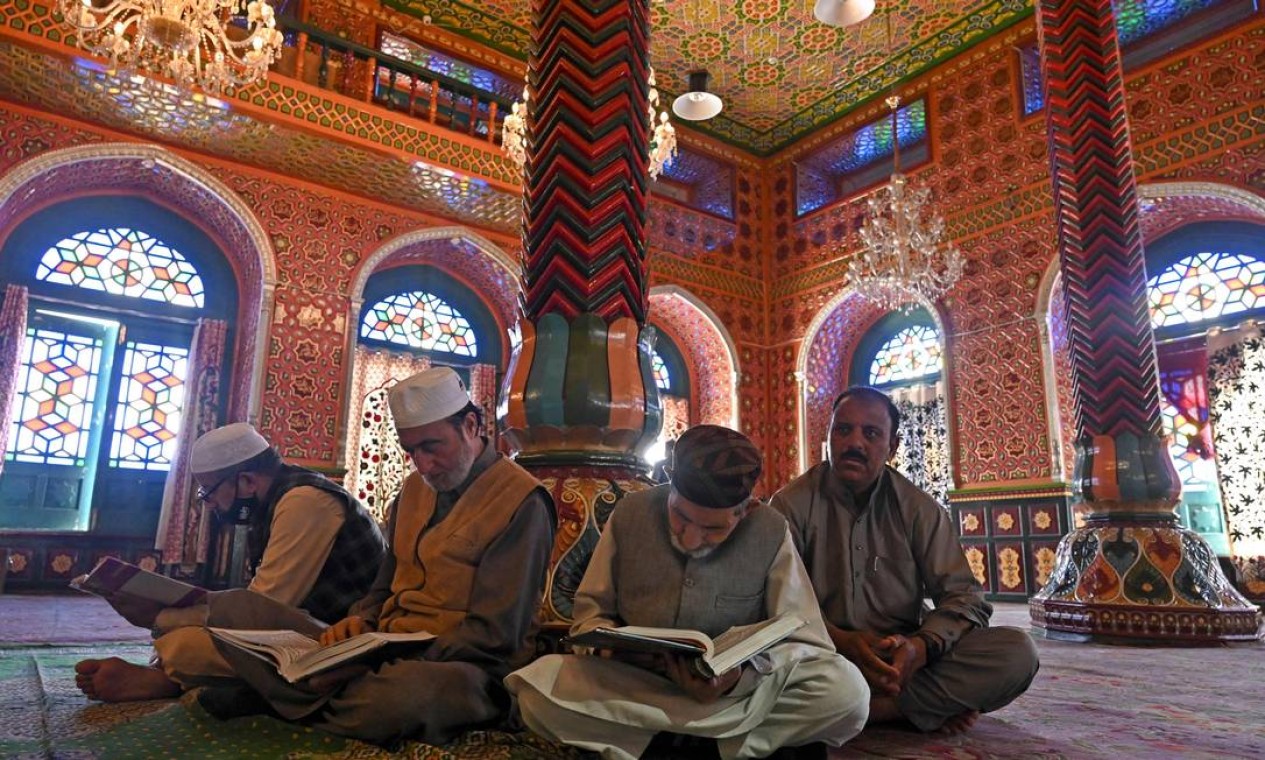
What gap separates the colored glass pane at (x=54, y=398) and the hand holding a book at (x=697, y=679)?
23.7ft

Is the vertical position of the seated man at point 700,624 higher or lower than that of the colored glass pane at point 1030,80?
lower

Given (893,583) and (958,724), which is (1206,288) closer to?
(893,583)

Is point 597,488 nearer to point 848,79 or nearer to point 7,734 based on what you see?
point 7,734

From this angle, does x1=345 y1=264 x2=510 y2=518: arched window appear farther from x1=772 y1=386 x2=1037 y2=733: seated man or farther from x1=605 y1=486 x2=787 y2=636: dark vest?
x1=605 y1=486 x2=787 y2=636: dark vest

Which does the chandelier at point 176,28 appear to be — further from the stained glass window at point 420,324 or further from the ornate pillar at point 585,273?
the stained glass window at point 420,324

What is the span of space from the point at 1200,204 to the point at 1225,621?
182 inches

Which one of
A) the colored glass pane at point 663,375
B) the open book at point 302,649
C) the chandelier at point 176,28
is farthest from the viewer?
the colored glass pane at point 663,375

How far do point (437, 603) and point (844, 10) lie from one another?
5515 mm

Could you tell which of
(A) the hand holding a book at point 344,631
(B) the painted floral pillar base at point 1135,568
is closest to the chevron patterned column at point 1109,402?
(B) the painted floral pillar base at point 1135,568

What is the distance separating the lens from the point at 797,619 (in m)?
1.55

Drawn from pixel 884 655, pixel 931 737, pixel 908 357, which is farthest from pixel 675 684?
pixel 908 357

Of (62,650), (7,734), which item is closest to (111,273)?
(62,650)

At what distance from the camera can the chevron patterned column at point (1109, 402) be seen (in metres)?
3.92

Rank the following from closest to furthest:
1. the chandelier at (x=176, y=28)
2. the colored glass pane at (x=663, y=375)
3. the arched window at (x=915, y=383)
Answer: the chandelier at (x=176, y=28), the arched window at (x=915, y=383), the colored glass pane at (x=663, y=375)
